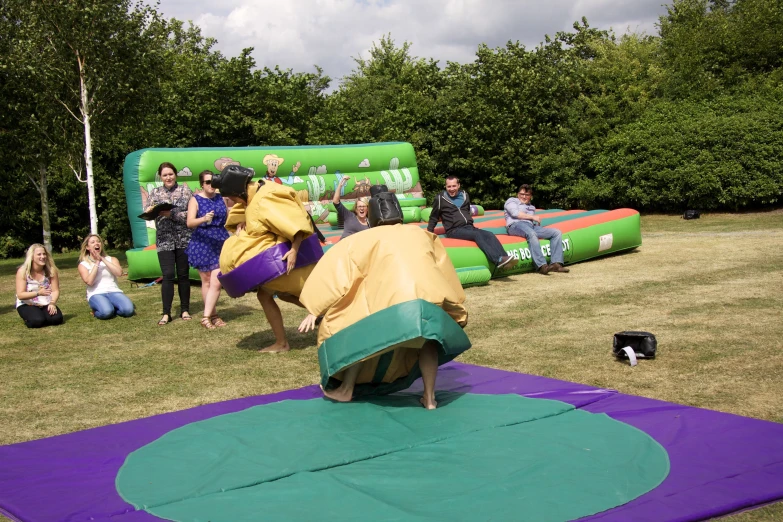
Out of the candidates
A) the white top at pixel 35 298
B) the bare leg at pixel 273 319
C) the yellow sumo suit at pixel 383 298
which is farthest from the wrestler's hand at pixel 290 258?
the white top at pixel 35 298

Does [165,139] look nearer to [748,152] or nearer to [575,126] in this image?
[575,126]

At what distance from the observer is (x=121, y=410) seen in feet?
15.4

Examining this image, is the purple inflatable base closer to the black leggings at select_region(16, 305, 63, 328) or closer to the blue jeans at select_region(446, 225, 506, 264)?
the black leggings at select_region(16, 305, 63, 328)

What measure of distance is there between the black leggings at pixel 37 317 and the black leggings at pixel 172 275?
1.11 meters

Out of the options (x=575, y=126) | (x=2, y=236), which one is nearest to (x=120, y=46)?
(x=2, y=236)

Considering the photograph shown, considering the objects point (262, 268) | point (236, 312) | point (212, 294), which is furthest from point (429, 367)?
point (236, 312)

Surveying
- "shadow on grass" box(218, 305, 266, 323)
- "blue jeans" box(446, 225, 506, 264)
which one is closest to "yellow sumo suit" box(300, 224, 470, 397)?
"shadow on grass" box(218, 305, 266, 323)

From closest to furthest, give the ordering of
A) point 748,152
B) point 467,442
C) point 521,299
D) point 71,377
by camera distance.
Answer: point 467,442, point 71,377, point 521,299, point 748,152

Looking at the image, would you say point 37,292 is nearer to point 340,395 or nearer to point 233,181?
point 233,181

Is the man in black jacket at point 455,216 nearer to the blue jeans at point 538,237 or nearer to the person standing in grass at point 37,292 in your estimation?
the blue jeans at point 538,237

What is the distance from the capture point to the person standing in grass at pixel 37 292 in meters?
7.46

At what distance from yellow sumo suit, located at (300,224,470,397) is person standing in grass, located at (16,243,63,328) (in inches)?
166

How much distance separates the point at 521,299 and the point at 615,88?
38.6 ft

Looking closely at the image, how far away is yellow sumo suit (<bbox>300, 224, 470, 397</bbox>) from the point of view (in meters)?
4.05
